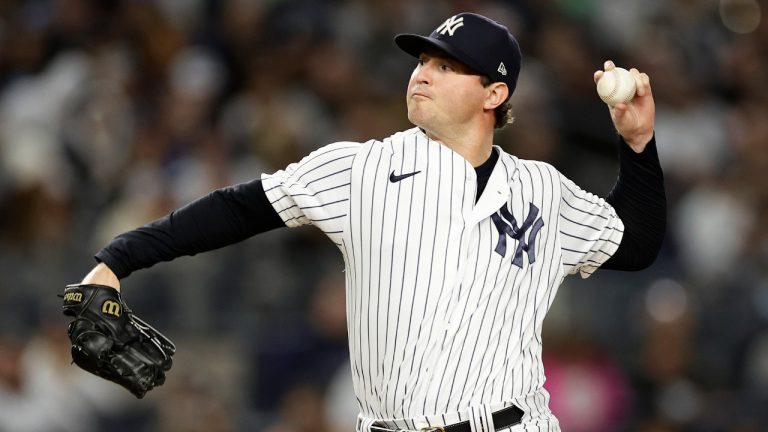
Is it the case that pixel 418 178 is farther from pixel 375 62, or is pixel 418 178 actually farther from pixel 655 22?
pixel 655 22

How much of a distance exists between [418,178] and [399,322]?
402mm

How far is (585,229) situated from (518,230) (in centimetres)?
28

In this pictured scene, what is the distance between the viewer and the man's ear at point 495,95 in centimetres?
371

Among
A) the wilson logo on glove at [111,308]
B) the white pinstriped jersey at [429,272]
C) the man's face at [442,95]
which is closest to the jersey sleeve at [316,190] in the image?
the white pinstriped jersey at [429,272]

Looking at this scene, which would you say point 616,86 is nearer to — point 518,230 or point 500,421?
point 518,230

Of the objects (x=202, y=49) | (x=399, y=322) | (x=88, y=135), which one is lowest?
(x=399, y=322)

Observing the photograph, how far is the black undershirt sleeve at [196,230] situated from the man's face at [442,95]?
506 mm

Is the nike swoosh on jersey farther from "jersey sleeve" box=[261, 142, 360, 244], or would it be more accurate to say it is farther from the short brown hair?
the short brown hair

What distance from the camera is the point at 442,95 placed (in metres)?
3.61

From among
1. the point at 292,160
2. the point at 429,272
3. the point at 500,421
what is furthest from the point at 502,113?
the point at 292,160

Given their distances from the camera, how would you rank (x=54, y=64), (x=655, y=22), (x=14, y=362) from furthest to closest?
(x=655, y=22) → (x=54, y=64) → (x=14, y=362)

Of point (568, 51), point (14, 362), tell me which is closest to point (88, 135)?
point (14, 362)

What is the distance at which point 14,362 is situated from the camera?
646cm

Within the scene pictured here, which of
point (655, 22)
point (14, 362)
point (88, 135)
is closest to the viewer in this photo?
point (14, 362)
